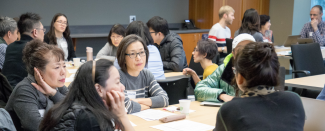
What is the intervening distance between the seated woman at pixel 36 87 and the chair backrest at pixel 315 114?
152 cm

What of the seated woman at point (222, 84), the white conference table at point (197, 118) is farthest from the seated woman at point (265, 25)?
the white conference table at point (197, 118)

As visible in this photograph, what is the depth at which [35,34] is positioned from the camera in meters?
3.09

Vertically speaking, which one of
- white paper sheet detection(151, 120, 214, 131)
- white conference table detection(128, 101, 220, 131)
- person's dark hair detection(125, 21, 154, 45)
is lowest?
white conference table detection(128, 101, 220, 131)

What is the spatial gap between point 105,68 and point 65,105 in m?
0.23

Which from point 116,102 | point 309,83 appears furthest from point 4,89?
point 309,83

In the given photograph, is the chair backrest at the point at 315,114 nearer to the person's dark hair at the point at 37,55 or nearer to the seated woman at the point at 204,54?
the seated woman at the point at 204,54

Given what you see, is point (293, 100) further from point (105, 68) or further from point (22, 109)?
point (22, 109)

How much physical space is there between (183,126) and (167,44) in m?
2.13

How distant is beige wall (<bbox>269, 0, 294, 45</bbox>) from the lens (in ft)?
26.0

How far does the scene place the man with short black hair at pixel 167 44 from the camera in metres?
3.69

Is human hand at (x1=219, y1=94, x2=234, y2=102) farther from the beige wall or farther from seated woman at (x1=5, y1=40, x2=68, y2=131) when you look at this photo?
the beige wall

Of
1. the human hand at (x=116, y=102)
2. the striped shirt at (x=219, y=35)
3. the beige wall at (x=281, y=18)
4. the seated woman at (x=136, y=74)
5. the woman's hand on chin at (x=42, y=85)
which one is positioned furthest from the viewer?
the beige wall at (x=281, y=18)

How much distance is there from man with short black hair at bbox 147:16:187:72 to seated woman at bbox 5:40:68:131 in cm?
179

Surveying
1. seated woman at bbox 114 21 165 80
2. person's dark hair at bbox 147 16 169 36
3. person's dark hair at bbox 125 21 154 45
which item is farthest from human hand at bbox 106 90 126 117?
person's dark hair at bbox 147 16 169 36
